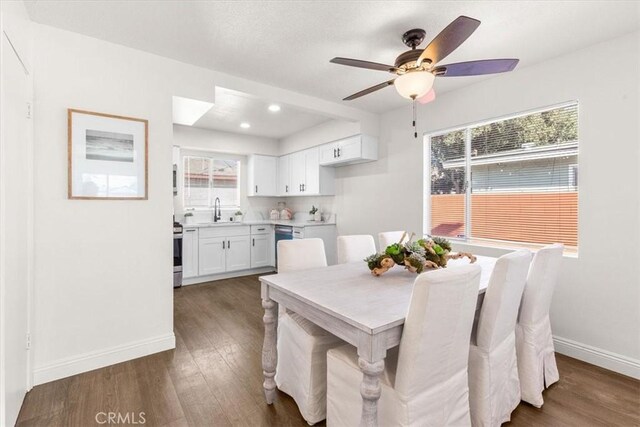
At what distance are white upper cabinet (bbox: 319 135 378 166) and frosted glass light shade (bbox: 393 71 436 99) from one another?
207 cm

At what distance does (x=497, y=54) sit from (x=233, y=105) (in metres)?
2.88

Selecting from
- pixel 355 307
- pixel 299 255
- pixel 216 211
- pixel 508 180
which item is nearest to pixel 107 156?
pixel 299 255

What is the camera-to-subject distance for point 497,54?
8.33ft

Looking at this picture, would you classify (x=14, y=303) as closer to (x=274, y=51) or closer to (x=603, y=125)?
(x=274, y=51)

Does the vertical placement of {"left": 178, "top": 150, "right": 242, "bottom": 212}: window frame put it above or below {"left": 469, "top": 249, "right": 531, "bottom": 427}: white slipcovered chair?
above

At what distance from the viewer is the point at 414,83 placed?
6.26 feet

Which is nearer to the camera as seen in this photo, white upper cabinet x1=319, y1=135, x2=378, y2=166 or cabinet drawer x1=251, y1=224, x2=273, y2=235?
white upper cabinet x1=319, y1=135, x2=378, y2=166

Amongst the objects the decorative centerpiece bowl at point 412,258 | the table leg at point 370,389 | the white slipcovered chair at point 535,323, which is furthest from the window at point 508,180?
the table leg at point 370,389

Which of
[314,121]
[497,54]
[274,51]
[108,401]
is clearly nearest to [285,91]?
[274,51]

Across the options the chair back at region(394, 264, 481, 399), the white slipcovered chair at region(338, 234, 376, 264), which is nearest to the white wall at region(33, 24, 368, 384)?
the white slipcovered chair at region(338, 234, 376, 264)

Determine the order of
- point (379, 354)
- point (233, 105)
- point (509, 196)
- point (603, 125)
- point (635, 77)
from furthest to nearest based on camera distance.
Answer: point (233, 105) < point (509, 196) < point (603, 125) < point (635, 77) < point (379, 354)

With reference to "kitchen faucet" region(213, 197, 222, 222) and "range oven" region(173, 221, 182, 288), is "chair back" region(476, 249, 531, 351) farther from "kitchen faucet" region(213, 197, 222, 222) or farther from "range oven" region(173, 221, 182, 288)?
"kitchen faucet" region(213, 197, 222, 222)

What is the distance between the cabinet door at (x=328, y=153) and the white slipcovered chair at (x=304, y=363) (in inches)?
112

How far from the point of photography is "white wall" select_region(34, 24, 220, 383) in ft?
7.12
